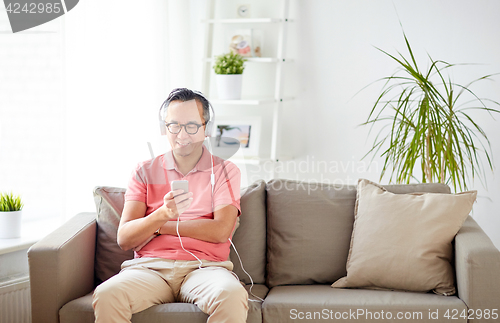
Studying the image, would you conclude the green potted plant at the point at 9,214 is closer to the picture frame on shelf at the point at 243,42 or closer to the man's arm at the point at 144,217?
the man's arm at the point at 144,217

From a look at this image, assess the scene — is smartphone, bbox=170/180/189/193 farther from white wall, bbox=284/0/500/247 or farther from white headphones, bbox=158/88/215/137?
white wall, bbox=284/0/500/247

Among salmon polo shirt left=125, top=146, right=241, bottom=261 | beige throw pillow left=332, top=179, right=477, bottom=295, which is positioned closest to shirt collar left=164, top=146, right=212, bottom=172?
salmon polo shirt left=125, top=146, right=241, bottom=261

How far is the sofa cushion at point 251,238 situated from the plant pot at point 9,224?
3.23 ft

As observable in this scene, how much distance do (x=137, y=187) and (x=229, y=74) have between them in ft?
4.00

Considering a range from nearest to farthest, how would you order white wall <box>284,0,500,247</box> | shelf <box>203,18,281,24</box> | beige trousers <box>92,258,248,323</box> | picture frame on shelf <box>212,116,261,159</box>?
beige trousers <box>92,258,248,323</box>
white wall <box>284,0,500,247</box>
shelf <box>203,18,281,24</box>
picture frame on shelf <box>212,116,261,159</box>

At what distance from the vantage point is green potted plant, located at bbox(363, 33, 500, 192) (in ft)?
7.70

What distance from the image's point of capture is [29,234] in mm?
2338

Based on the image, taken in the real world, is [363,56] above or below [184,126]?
above

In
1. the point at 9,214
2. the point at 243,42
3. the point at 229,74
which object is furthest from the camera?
the point at 243,42

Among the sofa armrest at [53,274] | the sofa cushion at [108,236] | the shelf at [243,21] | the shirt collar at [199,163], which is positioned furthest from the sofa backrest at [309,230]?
the shelf at [243,21]

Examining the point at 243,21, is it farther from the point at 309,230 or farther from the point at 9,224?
the point at 9,224

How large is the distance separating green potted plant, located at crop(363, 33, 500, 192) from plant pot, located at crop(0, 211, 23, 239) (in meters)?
1.68

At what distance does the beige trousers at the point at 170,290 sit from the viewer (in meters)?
1.58

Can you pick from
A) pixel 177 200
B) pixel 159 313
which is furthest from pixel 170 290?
pixel 177 200
